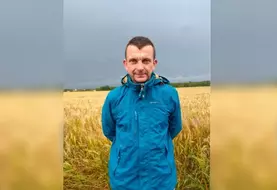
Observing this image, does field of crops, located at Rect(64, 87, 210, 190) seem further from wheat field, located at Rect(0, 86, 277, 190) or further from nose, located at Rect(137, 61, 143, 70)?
nose, located at Rect(137, 61, 143, 70)

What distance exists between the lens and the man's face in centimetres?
203

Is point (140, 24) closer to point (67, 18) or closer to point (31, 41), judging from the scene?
point (67, 18)

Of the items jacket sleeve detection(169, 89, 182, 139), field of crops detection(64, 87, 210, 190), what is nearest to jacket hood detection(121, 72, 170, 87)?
jacket sleeve detection(169, 89, 182, 139)

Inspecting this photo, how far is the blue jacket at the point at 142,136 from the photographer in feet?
6.61

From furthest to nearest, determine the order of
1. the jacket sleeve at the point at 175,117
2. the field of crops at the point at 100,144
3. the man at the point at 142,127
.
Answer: the field of crops at the point at 100,144
the jacket sleeve at the point at 175,117
the man at the point at 142,127

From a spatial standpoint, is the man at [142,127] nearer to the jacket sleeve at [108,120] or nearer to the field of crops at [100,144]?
the jacket sleeve at [108,120]

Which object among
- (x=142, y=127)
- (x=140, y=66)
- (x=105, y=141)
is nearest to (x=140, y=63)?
(x=140, y=66)

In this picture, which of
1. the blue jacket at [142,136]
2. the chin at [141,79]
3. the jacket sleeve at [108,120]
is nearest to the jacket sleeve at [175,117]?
the blue jacket at [142,136]

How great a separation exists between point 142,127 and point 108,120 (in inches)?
9.6

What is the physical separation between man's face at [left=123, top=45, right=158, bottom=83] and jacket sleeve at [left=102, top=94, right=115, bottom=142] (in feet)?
0.66

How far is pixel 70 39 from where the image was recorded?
95.1 inches

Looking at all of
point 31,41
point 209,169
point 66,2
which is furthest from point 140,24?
point 209,169

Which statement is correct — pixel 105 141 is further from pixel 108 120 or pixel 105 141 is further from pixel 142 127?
pixel 142 127

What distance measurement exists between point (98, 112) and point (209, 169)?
0.74m
